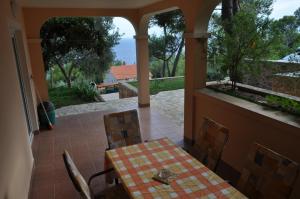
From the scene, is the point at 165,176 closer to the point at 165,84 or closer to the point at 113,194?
the point at 113,194

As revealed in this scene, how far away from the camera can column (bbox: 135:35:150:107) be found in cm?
625

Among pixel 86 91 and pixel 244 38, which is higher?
pixel 244 38

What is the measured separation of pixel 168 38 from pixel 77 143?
7.24m

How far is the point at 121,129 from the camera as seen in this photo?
2.86 m

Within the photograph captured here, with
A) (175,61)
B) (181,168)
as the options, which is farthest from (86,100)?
(181,168)

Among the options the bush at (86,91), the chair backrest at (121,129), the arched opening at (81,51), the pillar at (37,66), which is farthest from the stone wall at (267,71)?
the bush at (86,91)

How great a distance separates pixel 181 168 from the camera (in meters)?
2.06

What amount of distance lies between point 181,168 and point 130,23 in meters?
4.91

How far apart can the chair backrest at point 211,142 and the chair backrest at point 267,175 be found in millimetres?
368

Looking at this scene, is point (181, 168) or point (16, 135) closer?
point (181, 168)

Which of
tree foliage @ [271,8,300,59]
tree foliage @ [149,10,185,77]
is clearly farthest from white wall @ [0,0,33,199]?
tree foliage @ [149,10,185,77]

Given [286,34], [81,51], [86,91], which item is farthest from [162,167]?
[81,51]

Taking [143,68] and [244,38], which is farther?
[143,68]

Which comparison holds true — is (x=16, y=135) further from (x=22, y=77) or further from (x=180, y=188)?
(x=22, y=77)
